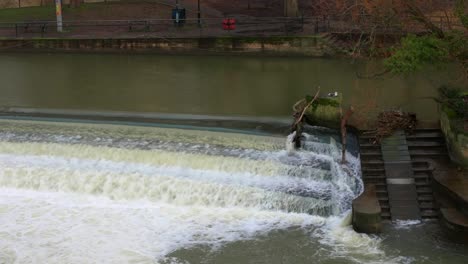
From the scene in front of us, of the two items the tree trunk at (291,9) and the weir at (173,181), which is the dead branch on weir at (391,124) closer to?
the weir at (173,181)

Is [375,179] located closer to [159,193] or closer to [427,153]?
[427,153]

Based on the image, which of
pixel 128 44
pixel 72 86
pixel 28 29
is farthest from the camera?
pixel 28 29

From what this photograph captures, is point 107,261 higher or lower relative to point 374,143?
lower

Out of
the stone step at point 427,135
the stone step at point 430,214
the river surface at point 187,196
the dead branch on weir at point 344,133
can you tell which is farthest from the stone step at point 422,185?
the dead branch on weir at point 344,133

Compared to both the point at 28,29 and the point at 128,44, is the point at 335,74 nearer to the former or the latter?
the point at 128,44

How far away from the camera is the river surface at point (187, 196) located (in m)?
11.0

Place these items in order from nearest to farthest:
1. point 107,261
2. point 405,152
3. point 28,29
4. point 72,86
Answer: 1. point 107,261
2. point 405,152
3. point 72,86
4. point 28,29

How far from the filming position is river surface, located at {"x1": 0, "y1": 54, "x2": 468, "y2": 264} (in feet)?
36.2

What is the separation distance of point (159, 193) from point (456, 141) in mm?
6063

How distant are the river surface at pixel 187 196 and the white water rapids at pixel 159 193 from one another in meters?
0.02

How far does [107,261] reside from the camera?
1076 cm

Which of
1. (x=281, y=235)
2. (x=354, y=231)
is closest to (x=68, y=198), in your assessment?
(x=281, y=235)

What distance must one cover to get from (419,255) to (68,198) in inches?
283

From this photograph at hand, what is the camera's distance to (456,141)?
12375 mm
